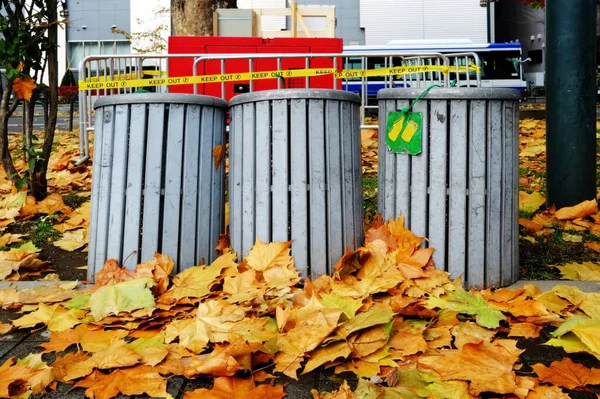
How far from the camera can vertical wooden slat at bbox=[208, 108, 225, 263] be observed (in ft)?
12.2

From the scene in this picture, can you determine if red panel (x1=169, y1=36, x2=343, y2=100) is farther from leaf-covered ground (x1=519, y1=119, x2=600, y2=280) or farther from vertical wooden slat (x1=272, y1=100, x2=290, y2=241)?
vertical wooden slat (x1=272, y1=100, x2=290, y2=241)

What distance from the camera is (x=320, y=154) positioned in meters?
3.46

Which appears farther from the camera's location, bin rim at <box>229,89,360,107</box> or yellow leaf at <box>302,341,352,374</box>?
bin rim at <box>229,89,360,107</box>

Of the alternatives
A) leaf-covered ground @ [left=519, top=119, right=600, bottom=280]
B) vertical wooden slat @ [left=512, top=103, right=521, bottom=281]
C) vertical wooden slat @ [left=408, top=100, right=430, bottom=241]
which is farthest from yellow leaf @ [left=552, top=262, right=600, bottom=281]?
vertical wooden slat @ [left=408, top=100, right=430, bottom=241]

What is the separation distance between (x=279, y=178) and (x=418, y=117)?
0.80m

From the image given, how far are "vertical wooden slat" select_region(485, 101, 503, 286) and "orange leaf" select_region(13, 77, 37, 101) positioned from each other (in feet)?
12.8

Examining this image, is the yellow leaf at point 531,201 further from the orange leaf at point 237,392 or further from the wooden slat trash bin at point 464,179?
the orange leaf at point 237,392

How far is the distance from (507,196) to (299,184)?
1123 mm

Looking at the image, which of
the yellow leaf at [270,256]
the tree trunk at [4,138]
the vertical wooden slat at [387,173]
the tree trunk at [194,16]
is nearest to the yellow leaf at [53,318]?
the yellow leaf at [270,256]

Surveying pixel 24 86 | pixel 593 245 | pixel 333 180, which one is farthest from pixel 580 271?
pixel 24 86

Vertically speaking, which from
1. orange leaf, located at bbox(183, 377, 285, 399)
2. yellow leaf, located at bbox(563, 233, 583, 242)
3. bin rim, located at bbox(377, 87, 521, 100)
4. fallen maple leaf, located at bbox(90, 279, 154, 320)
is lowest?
orange leaf, located at bbox(183, 377, 285, 399)

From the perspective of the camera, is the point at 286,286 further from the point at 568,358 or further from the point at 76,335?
the point at 568,358

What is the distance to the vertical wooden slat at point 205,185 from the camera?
365cm

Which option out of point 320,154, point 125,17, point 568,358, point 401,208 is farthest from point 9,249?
point 125,17
